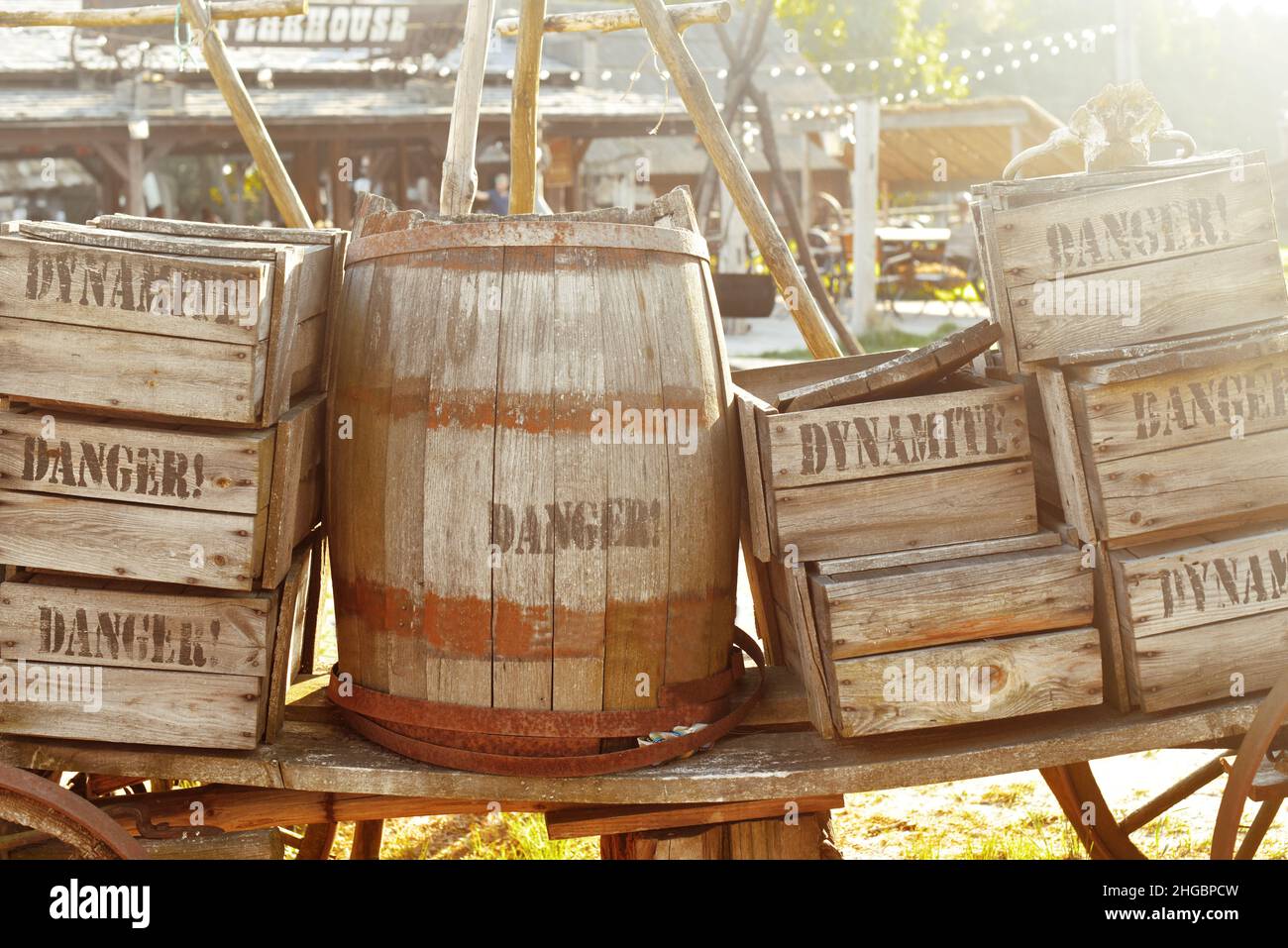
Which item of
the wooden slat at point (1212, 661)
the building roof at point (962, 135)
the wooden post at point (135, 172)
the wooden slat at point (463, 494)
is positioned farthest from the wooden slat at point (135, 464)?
the building roof at point (962, 135)

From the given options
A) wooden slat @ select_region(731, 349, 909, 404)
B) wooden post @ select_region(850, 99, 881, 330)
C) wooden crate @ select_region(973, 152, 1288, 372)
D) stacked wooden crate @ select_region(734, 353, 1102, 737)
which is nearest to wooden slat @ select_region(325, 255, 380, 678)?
stacked wooden crate @ select_region(734, 353, 1102, 737)

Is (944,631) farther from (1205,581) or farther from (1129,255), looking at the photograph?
(1129,255)

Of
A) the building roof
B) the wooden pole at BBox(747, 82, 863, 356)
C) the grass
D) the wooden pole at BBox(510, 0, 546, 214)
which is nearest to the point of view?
the wooden pole at BBox(510, 0, 546, 214)

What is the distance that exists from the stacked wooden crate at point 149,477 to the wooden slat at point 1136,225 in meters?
1.36

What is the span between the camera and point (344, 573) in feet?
8.31

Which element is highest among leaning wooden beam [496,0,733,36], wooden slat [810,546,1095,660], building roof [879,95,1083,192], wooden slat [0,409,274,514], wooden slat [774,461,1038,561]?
building roof [879,95,1083,192]

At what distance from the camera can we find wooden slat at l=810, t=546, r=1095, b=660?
2.37 meters

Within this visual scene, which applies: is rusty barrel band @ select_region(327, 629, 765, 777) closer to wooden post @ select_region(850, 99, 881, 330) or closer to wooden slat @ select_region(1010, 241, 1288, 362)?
wooden slat @ select_region(1010, 241, 1288, 362)

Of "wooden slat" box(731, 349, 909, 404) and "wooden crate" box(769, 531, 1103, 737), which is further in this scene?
"wooden slat" box(731, 349, 909, 404)

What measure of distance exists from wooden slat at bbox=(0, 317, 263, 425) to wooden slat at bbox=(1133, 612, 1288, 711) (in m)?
1.73

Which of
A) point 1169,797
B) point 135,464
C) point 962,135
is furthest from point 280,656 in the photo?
point 962,135

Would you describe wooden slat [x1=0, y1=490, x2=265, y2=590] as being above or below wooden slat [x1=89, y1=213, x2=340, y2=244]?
below
